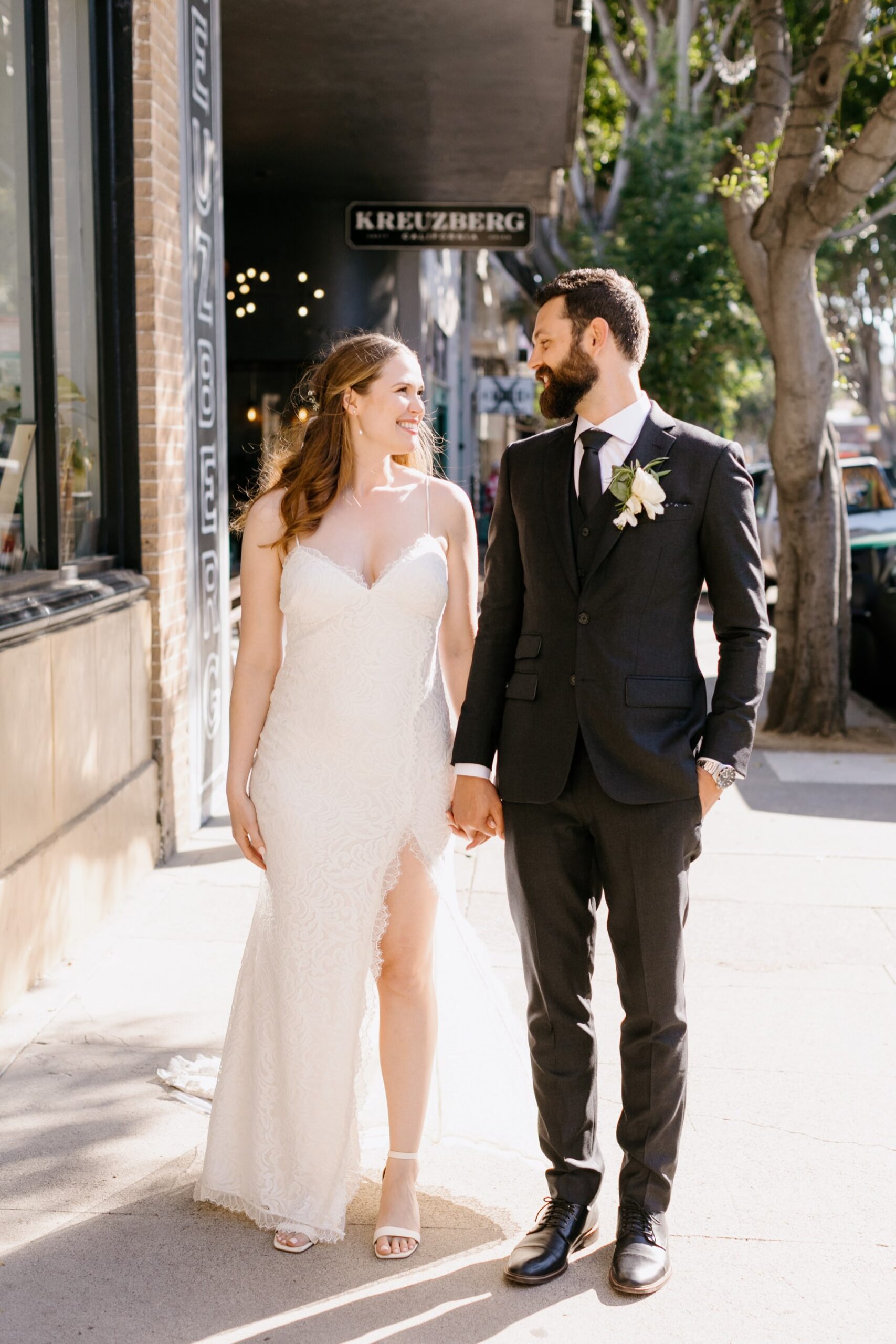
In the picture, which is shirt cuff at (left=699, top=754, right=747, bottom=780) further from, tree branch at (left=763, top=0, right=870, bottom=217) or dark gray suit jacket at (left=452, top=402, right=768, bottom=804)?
tree branch at (left=763, top=0, right=870, bottom=217)

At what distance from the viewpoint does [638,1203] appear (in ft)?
10.7

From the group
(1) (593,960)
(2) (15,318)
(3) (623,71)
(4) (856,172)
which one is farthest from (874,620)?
(3) (623,71)

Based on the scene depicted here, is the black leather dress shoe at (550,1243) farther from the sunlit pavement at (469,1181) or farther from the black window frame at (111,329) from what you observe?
the black window frame at (111,329)

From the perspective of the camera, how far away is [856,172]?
9430 mm

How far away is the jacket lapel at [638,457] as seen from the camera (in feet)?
10.3

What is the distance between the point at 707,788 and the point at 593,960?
538mm

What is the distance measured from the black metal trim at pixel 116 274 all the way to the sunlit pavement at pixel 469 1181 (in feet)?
6.04

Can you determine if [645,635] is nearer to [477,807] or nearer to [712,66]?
[477,807]

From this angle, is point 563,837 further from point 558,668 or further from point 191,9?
point 191,9

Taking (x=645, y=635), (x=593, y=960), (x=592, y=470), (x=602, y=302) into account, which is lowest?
(x=593, y=960)

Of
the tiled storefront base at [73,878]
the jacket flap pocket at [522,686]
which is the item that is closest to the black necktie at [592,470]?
the jacket flap pocket at [522,686]

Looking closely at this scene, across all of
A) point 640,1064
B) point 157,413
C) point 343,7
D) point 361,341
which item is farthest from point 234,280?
point 640,1064

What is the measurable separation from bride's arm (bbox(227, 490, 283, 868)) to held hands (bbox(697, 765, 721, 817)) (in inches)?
41.2

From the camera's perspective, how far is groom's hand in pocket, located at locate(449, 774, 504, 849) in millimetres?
3289
